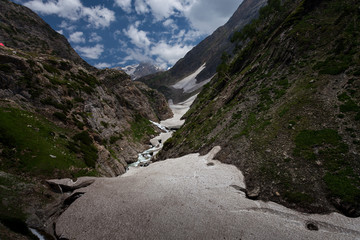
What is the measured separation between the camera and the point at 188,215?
14.6 m

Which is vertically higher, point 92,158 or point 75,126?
point 75,126

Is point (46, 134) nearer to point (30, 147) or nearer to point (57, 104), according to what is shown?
point (30, 147)

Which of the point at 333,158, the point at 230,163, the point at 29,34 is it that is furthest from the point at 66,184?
the point at 29,34

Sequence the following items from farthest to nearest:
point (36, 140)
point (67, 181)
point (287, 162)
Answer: point (36, 140) < point (67, 181) < point (287, 162)

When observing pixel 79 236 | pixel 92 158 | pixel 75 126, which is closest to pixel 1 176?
pixel 79 236

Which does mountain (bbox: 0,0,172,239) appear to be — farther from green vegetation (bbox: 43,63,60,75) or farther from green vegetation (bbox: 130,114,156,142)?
green vegetation (bbox: 130,114,156,142)

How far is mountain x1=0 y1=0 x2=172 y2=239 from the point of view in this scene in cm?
1526

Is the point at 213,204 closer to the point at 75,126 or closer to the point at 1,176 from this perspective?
the point at 1,176

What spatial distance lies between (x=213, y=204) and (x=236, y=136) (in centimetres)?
1329

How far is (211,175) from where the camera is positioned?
20.8 meters

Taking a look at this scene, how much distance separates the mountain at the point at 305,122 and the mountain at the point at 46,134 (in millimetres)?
19596

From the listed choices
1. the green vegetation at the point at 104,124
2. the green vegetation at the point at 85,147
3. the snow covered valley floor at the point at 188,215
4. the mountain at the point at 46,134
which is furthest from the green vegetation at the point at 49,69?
the snow covered valley floor at the point at 188,215

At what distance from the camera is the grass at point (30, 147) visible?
1853 centimetres

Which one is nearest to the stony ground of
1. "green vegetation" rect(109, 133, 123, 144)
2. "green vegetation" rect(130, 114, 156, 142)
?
"green vegetation" rect(109, 133, 123, 144)
